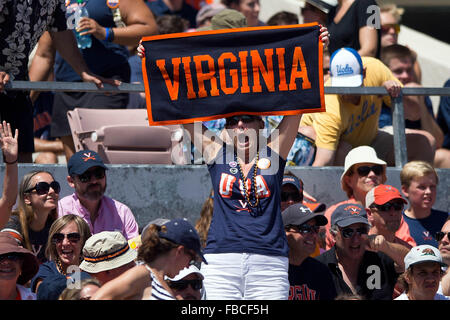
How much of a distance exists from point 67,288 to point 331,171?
310cm

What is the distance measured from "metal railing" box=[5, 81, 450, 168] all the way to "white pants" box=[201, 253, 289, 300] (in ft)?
7.41

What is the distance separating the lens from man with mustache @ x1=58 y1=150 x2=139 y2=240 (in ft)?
24.4

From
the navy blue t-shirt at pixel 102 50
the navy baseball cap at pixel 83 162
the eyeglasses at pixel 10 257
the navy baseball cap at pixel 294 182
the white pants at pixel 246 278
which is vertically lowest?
the white pants at pixel 246 278

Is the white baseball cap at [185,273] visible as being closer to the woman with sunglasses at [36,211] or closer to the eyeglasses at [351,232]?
the eyeglasses at [351,232]

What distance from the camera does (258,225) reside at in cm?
632

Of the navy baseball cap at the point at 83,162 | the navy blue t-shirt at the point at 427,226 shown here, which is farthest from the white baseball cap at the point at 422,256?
the navy baseball cap at the point at 83,162

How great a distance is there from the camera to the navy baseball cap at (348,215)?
7.09 meters

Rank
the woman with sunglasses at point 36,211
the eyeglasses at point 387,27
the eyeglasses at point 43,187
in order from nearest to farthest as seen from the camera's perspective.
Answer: the woman with sunglasses at point 36,211 → the eyeglasses at point 43,187 → the eyeglasses at point 387,27

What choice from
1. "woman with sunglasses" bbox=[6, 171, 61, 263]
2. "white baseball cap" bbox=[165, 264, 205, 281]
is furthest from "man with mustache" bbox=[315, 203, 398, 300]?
"woman with sunglasses" bbox=[6, 171, 61, 263]

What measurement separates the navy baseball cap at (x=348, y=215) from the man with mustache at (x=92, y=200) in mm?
1459

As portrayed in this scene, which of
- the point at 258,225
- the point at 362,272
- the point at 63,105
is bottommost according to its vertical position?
the point at 362,272

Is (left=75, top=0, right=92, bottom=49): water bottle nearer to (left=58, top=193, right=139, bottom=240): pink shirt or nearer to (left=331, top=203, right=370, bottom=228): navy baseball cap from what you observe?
(left=58, top=193, right=139, bottom=240): pink shirt

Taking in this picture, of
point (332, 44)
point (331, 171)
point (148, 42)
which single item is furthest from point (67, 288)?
point (332, 44)
